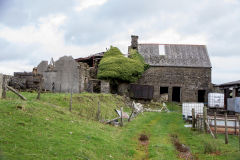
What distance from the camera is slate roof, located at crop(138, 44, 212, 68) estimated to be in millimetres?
41625

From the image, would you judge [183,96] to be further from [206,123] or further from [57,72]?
[206,123]

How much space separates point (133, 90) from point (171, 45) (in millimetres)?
12713

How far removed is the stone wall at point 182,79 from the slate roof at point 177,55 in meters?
0.85

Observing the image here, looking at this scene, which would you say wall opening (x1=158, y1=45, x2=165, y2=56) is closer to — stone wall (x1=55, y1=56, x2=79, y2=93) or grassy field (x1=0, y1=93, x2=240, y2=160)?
stone wall (x1=55, y1=56, x2=79, y2=93)

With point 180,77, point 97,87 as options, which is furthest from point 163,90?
point 97,87

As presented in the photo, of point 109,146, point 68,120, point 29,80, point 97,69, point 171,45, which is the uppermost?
point 171,45

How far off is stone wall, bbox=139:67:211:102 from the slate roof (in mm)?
853

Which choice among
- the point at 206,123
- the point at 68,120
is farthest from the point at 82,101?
the point at 206,123

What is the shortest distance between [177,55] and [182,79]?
4392 mm

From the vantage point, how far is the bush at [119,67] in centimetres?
3728

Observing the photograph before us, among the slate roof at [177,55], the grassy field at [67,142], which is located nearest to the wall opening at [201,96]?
the slate roof at [177,55]

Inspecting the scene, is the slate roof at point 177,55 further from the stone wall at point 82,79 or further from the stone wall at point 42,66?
the stone wall at point 42,66

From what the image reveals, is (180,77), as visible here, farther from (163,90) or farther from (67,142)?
(67,142)

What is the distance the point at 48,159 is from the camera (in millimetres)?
7793
